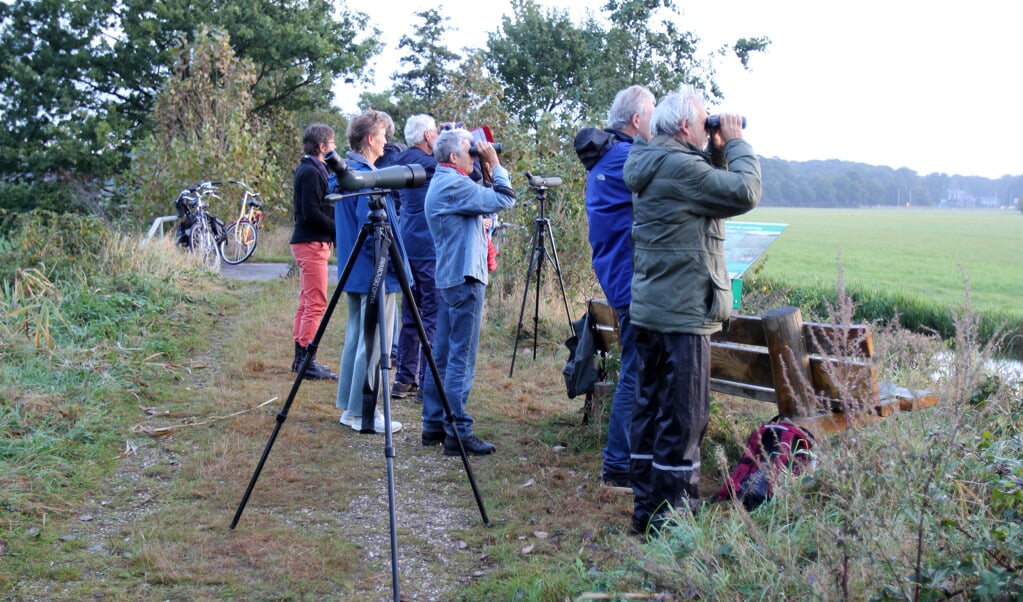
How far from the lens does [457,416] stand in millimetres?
5406

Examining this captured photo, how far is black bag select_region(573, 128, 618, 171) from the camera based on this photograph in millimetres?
4512

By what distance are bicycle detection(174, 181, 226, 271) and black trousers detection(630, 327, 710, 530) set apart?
9.81m

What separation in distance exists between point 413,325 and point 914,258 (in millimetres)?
35218

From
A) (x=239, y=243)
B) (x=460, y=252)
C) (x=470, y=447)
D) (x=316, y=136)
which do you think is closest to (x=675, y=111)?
(x=460, y=252)

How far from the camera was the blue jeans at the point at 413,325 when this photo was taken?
646 cm

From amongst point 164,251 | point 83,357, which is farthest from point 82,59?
point 83,357

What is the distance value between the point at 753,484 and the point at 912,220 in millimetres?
79836

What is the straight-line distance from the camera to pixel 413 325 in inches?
259

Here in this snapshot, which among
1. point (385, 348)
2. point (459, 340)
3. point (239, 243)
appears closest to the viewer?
point (385, 348)

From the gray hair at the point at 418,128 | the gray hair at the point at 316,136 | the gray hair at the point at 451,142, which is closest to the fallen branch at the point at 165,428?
the gray hair at the point at 316,136

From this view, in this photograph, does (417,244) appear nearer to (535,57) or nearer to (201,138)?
(201,138)

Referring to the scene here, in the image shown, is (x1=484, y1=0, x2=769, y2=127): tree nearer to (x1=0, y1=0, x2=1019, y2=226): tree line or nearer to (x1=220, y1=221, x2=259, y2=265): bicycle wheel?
(x1=0, y1=0, x2=1019, y2=226): tree line

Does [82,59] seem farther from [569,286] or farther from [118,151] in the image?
[569,286]

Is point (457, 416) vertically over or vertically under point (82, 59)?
under
